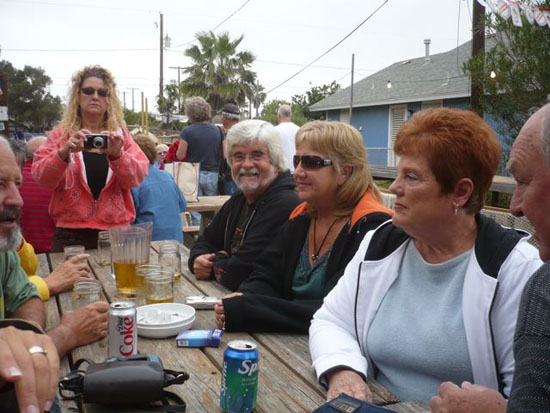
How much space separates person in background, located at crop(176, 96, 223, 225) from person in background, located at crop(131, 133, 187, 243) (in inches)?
113

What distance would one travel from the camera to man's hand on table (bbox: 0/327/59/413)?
102 cm

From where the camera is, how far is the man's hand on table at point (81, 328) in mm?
1806

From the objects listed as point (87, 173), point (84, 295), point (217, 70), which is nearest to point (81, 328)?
point (84, 295)

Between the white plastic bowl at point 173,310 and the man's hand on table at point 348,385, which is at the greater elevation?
the white plastic bowl at point 173,310

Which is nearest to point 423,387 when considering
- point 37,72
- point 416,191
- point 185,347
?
point 416,191

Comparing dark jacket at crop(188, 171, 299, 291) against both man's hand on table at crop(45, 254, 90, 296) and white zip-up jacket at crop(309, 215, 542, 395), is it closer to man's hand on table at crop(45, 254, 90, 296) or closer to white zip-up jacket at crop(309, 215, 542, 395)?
man's hand on table at crop(45, 254, 90, 296)

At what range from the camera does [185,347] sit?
188 cm

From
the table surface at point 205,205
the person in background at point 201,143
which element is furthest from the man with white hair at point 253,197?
the person in background at point 201,143

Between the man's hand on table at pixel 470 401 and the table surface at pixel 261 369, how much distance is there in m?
0.08

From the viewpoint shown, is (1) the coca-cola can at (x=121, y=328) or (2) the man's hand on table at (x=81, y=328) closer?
(1) the coca-cola can at (x=121, y=328)

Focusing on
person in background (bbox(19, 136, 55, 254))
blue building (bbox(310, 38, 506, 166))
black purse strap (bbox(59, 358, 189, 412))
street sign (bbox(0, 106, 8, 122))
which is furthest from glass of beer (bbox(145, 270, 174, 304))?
blue building (bbox(310, 38, 506, 166))

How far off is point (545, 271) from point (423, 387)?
94 cm

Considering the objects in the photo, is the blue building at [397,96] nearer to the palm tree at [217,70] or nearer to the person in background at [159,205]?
the palm tree at [217,70]

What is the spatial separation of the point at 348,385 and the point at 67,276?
5.02 ft
